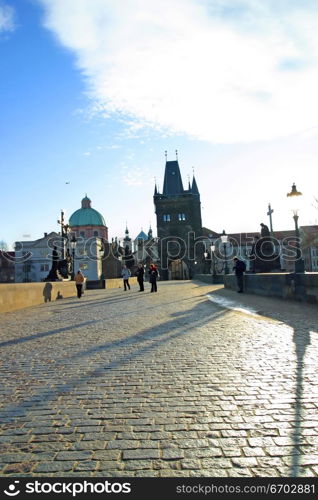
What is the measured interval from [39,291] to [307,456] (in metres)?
16.6

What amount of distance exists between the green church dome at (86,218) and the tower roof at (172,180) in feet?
79.9

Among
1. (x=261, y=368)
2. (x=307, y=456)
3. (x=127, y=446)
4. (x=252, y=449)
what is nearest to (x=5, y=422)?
(x=127, y=446)

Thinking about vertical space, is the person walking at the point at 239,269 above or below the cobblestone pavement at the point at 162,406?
above

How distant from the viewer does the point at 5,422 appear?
3199 millimetres

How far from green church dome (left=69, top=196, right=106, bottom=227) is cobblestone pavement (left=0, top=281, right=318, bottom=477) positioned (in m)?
89.9

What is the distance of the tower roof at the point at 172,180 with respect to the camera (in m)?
79.4

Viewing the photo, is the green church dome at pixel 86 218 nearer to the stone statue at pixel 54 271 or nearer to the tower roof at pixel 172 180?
the tower roof at pixel 172 180

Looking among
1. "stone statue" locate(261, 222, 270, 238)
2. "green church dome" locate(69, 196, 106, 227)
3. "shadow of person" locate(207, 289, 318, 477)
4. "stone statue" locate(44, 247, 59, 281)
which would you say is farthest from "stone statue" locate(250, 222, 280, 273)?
"green church dome" locate(69, 196, 106, 227)

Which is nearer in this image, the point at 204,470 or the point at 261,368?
the point at 204,470

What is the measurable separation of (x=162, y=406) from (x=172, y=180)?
259ft

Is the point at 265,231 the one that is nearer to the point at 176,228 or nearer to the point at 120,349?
the point at 120,349

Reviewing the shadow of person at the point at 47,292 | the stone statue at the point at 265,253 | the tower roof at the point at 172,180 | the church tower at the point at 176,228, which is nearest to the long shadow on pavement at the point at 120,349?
the shadow of person at the point at 47,292

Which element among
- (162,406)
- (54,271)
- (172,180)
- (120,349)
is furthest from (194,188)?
(162,406)
